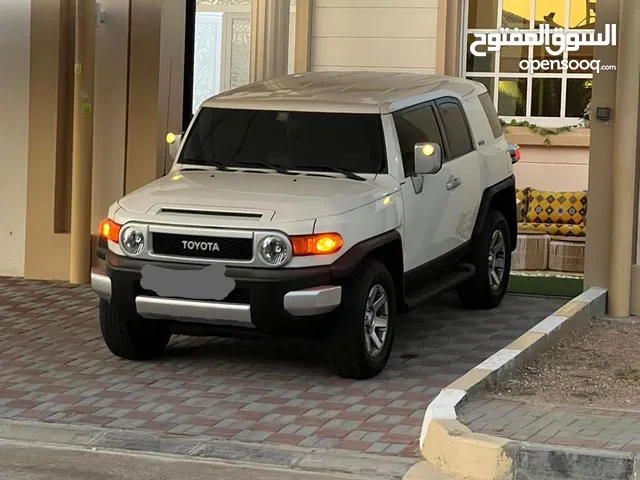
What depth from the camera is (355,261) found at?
8.09 m

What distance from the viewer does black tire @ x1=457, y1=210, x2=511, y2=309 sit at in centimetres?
1061

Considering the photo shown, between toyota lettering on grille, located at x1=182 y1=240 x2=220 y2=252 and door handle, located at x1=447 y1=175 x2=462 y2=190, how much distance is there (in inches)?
95.7

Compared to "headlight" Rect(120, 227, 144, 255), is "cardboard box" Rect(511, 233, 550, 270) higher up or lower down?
lower down

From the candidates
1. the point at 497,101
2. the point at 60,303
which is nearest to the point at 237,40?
the point at 497,101

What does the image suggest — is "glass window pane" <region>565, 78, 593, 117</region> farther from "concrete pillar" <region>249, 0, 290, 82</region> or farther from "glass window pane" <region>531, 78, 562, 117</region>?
"concrete pillar" <region>249, 0, 290, 82</region>

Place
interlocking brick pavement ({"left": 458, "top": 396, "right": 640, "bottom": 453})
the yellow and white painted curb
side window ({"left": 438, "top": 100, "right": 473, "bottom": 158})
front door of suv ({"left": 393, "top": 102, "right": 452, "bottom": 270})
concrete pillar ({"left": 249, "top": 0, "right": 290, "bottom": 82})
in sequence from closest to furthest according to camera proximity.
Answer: the yellow and white painted curb → interlocking brick pavement ({"left": 458, "top": 396, "right": 640, "bottom": 453}) → front door of suv ({"left": 393, "top": 102, "right": 452, "bottom": 270}) → side window ({"left": 438, "top": 100, "right": 473, "bottom": 158}) → concrete pillar ({"left": 249, "top": 0, "right": 290, "bottom": 82})

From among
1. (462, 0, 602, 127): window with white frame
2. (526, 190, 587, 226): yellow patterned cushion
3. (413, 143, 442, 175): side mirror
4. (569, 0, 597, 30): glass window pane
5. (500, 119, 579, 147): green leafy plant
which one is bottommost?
(526, 190, 587, 226): yellow patterned cushion

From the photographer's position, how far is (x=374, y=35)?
14531 mm

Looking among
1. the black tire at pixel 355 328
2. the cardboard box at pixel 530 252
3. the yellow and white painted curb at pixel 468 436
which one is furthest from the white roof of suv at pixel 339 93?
the cardboard box at pixel 530 252

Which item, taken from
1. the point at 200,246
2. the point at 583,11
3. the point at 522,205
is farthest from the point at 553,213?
the point at 200,246

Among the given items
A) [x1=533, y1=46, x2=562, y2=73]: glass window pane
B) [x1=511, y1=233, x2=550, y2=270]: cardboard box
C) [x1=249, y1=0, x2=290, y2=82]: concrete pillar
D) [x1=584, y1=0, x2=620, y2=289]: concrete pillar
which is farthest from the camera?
[x1=533, y1=46, x2=562, y2=73]: glass window pane

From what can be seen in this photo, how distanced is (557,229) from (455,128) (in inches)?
127

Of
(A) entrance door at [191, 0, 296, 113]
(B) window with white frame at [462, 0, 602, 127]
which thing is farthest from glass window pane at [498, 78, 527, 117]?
(A) entrance door at [191, 0, 296, 113]

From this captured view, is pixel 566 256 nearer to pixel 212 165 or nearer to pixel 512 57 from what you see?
pixel 512 57
